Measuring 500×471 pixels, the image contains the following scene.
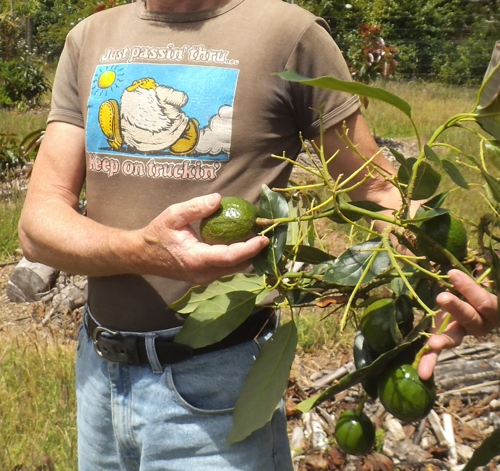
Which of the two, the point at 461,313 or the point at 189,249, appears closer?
the point at 461,313

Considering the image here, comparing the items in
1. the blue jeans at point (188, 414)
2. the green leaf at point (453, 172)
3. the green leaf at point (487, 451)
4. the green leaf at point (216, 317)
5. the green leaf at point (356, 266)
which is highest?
the green leaf at point (453, 172)

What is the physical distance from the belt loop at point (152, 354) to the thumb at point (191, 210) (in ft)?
1.26

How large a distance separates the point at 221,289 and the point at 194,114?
52 cm

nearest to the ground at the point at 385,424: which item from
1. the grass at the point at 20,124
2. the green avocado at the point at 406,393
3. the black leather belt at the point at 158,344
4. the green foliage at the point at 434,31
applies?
the black leather belt at the point at 158,344

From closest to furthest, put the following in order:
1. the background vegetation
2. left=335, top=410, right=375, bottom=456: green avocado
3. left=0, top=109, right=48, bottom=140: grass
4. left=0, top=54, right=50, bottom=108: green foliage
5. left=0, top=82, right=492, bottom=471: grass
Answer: left=335, top=410, right=375, bottom=456: green avocado < left=0, top=82, right=492, bottom=471: grass < the background vegetation < left=0, top=109, right=48, bottom=140: grass < left=0, top=54, right=50, bottom=108: green foliage

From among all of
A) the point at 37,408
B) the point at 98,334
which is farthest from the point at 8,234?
the point at 98,334

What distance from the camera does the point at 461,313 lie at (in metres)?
0.98

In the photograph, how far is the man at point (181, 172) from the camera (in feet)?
5.00

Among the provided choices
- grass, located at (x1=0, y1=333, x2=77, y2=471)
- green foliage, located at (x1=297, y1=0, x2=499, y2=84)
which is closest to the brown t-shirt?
grass, located at (x1=0, y1=333, x2=77, y2=471)

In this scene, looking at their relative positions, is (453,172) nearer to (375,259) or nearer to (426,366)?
(375,259)

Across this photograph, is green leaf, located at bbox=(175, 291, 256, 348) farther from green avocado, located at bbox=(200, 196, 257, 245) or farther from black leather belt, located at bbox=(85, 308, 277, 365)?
black leather belt, located at bbox=(85, 308, 277, 365)

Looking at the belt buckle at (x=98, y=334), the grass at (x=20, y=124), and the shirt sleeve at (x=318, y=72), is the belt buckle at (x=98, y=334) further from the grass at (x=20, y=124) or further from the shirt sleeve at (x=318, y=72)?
the grass at (x=20, y=124)

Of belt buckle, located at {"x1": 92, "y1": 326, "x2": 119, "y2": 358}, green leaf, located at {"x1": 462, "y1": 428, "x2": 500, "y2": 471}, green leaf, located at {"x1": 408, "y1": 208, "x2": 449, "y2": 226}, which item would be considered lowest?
belt buckle, located at {"x1": 92, "y1": 326, "x2": 119, "y2": 358}

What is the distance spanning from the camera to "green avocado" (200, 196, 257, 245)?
3.69 ft
